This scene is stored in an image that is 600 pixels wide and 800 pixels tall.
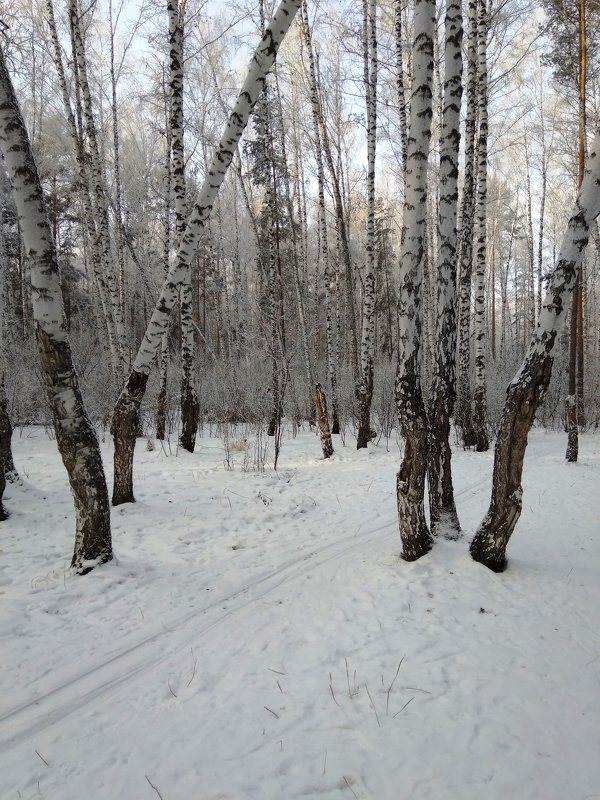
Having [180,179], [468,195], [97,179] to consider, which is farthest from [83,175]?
[468,195]

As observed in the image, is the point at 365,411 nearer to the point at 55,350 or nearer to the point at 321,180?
the point at 321,180

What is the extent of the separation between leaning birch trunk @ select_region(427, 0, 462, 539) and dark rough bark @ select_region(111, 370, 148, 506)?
3.11 m

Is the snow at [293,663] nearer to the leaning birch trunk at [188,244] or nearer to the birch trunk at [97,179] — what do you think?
the leaning birch trunk at [188,244]

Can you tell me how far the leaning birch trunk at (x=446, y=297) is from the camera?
13.0 feet

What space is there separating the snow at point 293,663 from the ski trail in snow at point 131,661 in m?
0.01

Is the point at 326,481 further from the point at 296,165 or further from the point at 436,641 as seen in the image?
the point at 296,165

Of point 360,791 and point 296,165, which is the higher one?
point 296,165

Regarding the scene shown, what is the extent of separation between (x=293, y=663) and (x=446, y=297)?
3226 millimetres

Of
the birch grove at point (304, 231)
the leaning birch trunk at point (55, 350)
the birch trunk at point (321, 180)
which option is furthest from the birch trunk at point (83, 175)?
the leaning birch trunk at point (55, 350)

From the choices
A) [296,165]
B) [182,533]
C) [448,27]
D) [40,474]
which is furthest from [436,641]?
[296,165]

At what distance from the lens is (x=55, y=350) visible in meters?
3.51

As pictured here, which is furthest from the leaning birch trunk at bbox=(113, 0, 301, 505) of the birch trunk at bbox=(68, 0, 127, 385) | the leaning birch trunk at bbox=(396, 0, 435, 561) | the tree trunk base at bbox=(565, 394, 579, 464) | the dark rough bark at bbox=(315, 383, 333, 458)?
the tree trunk base at bbox=(565, 394, 579, 464)

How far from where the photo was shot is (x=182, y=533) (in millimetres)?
4848

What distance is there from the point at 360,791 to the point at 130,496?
Result: 4345 mm
